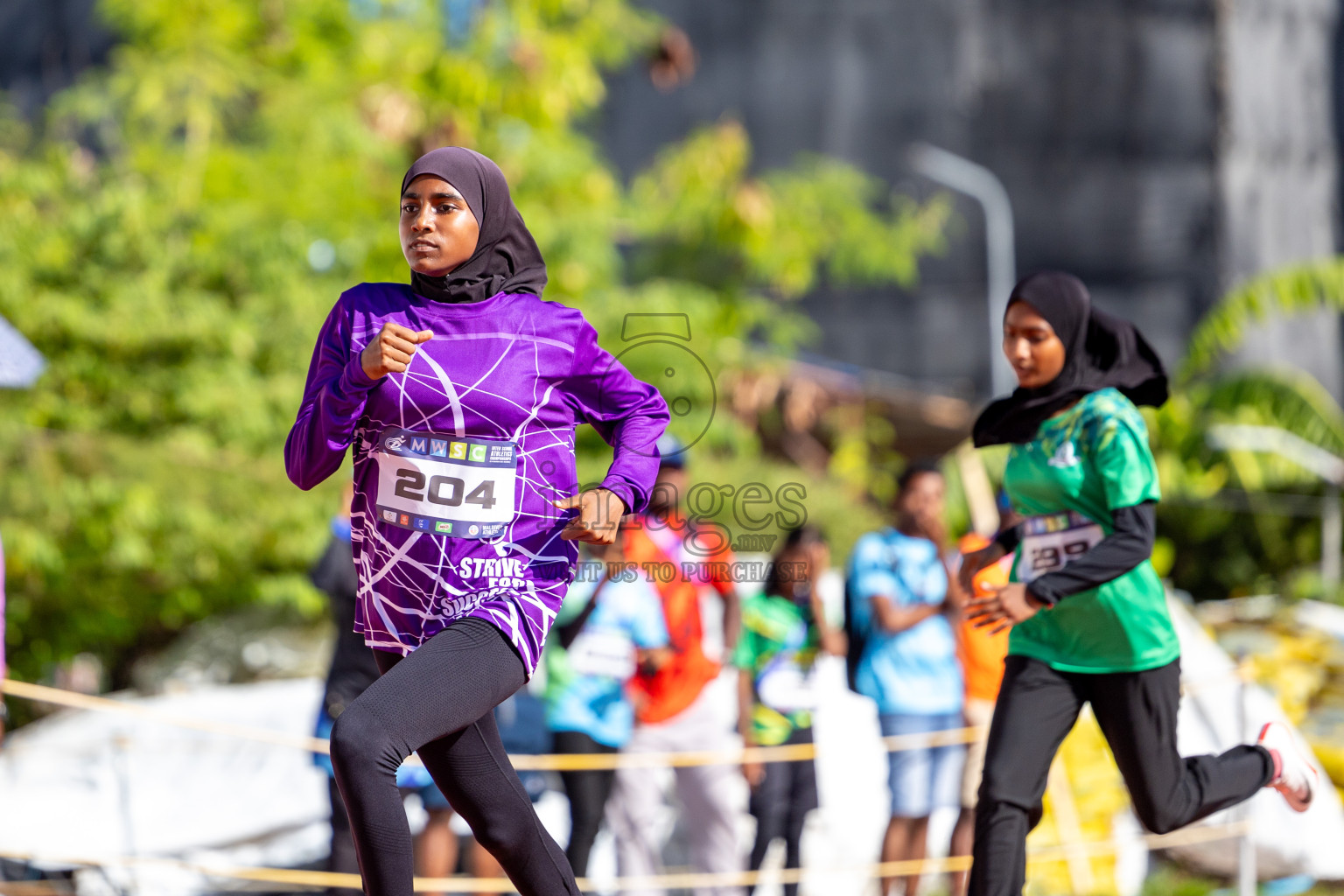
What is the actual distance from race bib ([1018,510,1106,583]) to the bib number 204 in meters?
1.50

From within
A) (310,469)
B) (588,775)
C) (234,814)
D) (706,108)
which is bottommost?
(234,814)

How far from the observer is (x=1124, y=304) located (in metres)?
28.8

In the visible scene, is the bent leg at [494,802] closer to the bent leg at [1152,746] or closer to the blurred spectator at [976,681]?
the bent leg at [1152,746]

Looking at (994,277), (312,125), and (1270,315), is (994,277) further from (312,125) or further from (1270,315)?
(312,125)

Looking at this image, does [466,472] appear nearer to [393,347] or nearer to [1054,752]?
[393,347]

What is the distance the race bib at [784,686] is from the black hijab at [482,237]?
3250 millimetres

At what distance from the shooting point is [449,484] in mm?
2816

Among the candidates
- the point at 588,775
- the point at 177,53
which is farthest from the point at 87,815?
the point at 177,53

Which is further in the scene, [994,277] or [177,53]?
[994,277]

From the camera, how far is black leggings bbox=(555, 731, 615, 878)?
539 cm

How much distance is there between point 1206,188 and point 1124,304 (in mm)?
2898

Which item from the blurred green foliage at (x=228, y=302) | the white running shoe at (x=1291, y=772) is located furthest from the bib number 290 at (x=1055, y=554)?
the blurred green foliage at (x=228, y=302)

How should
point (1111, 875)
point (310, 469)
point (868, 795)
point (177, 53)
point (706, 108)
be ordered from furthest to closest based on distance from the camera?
Answer: point (706, 108), point (177, 53), point (868, 795), point (1111, 875), point (310, 469)

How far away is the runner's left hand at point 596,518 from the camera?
272 cm
